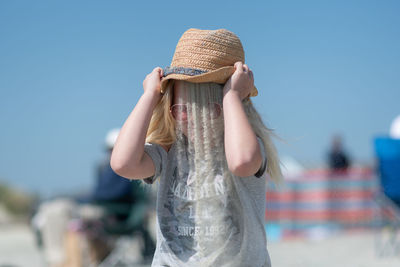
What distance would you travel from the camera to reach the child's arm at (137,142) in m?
1.91

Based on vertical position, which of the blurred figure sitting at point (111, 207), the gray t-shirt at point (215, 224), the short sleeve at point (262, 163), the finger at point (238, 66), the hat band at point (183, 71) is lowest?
the blurred figure sitting at point (111, 207)

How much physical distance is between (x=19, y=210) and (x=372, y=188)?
1468 cm

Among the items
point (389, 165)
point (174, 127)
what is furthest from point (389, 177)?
point (174, 127)

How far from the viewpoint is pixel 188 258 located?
1882 millimetres

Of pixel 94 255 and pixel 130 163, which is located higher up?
pixel 130 163

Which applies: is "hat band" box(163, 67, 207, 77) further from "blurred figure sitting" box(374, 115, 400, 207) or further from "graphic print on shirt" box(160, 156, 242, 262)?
"blurred figure sitting" box(374, 115, 400, 207)

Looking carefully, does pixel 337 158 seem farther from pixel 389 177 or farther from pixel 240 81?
pixel 240 81

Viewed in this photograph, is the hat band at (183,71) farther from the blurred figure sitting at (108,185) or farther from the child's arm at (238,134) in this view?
the blurred figure sitting at (108,185)

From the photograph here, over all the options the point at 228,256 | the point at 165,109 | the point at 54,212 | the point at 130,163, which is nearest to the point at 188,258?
the point at 228,256

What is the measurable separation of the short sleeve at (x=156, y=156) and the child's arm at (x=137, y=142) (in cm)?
2

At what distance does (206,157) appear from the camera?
76.2 inches

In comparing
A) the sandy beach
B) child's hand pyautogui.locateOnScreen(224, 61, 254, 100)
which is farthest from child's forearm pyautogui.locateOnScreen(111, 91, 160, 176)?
the sandy beach

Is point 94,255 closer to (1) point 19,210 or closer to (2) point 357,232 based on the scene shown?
(2) point 357,232

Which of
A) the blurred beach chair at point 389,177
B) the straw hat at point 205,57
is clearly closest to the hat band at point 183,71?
the straw hat at point 205,57
